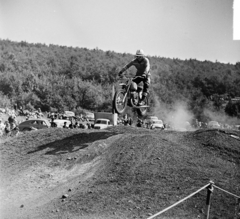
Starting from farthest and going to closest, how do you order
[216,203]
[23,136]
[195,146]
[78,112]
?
[78,112]
[23,136]
[195,146]
[216,203]

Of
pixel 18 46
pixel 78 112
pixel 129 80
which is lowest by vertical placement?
pixel 78 112

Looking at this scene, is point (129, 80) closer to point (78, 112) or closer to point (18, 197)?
point (18, 197)

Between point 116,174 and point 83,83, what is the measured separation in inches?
1740

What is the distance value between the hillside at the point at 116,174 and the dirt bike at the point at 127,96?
116 cm

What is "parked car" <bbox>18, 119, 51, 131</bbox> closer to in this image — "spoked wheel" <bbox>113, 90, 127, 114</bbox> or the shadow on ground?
the shadow on ground

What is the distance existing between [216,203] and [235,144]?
374cm

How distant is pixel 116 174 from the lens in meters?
8.80

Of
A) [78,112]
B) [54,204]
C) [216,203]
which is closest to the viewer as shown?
[216,203]

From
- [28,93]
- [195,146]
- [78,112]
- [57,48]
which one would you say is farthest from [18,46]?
[195,146]

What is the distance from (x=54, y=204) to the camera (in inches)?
313

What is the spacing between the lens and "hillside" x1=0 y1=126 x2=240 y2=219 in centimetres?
741

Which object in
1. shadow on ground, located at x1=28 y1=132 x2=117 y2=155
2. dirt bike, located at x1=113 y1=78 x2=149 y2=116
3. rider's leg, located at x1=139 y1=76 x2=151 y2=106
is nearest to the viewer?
shadow on ground, located at x1=28 y1=132 x2=117 y2=155

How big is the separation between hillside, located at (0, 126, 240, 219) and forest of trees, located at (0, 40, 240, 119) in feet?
88.7

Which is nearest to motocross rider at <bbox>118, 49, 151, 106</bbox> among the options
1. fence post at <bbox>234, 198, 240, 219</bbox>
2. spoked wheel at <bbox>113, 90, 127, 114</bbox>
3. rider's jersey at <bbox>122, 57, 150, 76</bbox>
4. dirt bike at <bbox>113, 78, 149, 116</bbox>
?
rider's jersey at <bbox>122, 57, 150, 76</bbox>
